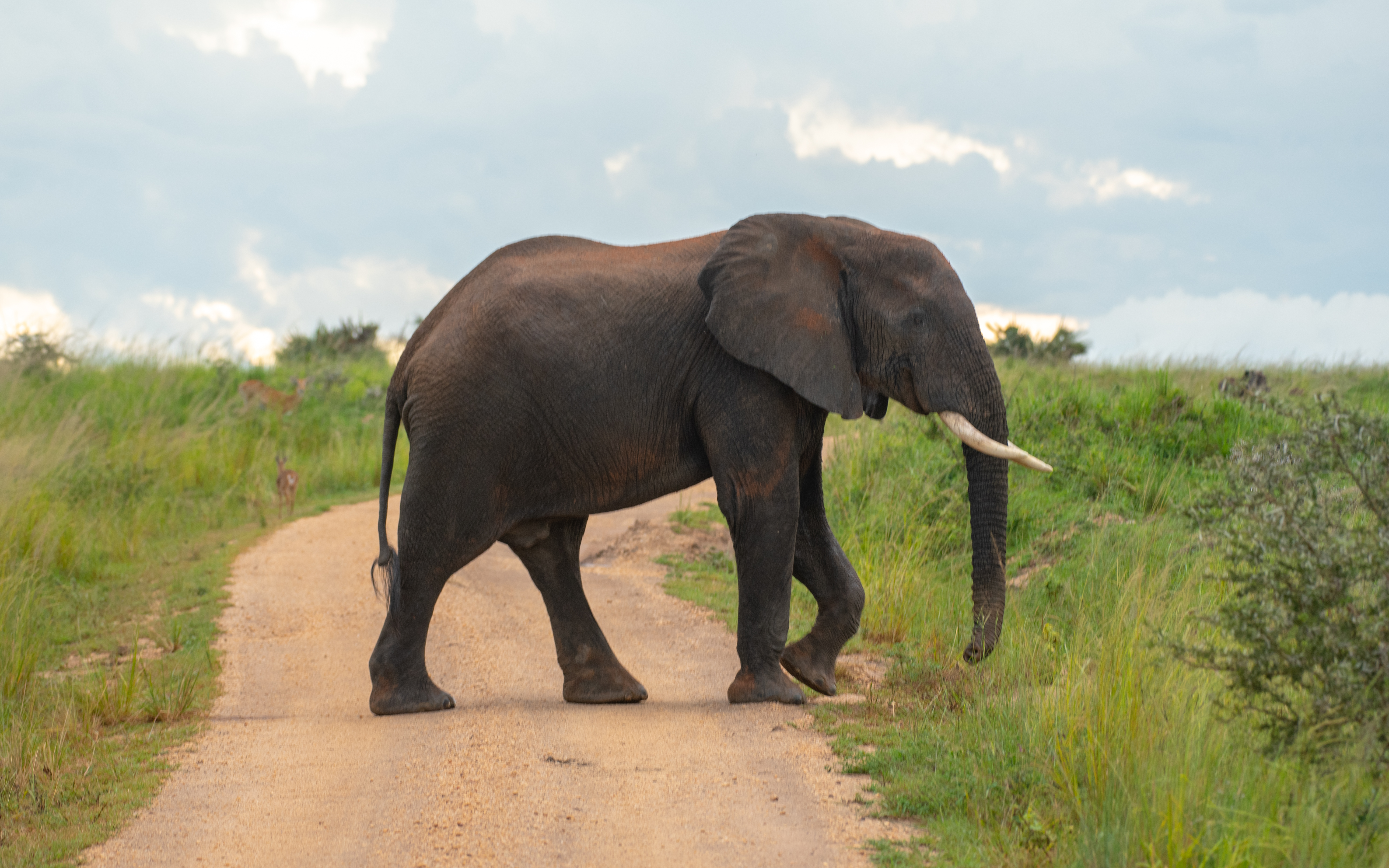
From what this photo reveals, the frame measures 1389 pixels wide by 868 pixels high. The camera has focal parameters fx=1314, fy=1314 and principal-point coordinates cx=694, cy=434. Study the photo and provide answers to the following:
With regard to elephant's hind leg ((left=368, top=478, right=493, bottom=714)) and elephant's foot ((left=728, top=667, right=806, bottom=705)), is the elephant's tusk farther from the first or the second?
elephant's hind leg ((left=368, top=478, right=493, bottom=714))

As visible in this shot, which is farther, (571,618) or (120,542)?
(120,542)

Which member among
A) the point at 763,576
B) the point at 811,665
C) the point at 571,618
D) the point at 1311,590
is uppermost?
the point at 1311,590

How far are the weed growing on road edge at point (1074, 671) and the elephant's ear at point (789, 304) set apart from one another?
1.69m

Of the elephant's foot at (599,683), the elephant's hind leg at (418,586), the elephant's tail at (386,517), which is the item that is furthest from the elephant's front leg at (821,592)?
the elephant's tail at (386,517)

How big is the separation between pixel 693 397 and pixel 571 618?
4.88ft

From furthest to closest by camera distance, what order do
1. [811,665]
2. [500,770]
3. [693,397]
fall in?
[811,665] < [693,397] < [500,770]

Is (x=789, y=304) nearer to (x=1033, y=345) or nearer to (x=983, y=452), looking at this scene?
(x=983, y=452)

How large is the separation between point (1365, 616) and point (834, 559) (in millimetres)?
3304

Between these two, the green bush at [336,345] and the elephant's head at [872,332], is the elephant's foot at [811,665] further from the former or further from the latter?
the green bush at [336,345]

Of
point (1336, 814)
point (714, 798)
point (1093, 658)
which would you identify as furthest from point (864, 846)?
point (1093, 658)

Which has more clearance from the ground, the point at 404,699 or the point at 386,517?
the point at 386,517

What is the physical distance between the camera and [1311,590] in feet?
15.1

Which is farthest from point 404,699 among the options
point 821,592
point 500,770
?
point 821,592

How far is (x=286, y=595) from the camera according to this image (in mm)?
10914
